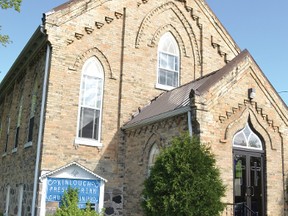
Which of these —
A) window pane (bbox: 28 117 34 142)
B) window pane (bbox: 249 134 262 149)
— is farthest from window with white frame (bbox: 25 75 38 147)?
window pane (bbox: 249 134 262 149)

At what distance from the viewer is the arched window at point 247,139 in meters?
11.5

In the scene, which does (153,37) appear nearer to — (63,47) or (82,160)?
(63,47)

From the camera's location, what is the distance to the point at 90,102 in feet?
47.0

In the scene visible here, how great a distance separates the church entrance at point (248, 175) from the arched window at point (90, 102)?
17.3 ft

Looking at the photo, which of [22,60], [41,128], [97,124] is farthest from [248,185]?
[22,60]

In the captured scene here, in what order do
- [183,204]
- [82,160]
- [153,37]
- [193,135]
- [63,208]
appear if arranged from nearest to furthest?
[183,204] < [193,135] < [63,208] < [82,160] < [153,37]

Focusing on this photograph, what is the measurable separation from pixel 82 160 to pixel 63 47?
422cm

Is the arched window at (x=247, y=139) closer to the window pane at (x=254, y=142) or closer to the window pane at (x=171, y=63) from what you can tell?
the window pane at (x=254, y=142)

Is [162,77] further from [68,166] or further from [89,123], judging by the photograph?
[68,166]

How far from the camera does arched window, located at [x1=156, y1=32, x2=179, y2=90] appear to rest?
16.2 m

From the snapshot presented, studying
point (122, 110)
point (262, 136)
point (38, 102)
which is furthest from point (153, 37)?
point (262, 136)

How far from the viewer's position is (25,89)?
670 inches

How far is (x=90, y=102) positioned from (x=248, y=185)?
21.3 feet

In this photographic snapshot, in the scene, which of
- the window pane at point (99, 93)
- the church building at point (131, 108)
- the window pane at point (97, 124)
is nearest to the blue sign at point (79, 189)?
the church building at point (131, 108)
